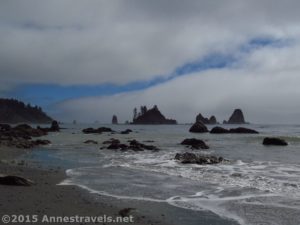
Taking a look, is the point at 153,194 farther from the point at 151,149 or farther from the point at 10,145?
the point at 10,145

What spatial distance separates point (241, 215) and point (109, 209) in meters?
4.31

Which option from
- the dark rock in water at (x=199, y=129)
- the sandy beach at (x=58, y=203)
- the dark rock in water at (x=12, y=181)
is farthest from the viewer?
the dark rock in water at (x=199, y=129)

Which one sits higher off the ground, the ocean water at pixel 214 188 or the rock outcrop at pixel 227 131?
the rock outcrop at pixel 227 131

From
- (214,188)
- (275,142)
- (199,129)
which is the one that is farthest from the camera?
(199,129)

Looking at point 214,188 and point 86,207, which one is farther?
point 214,188

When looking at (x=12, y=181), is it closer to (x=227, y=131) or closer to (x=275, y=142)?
(x=275, y=142)

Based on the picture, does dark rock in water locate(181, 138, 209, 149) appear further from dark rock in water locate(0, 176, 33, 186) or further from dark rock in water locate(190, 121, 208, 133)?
dark rock in water locate(190, 121, 208, 133)

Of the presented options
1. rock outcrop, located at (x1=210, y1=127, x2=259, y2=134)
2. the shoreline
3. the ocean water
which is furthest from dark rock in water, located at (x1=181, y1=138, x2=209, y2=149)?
rock outcrop, located at (x1=210, y1=127, x2=259, y2=134)

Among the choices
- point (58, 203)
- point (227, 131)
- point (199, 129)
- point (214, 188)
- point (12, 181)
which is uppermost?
point (199, 129)

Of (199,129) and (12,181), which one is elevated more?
(199,129)

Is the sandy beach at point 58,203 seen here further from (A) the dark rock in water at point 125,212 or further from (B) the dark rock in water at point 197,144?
(B) the dark rock in water at point 197,144

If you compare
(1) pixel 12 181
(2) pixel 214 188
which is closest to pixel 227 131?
(2) pixel 214 188

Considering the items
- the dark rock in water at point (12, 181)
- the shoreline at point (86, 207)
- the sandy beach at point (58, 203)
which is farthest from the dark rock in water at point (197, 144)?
the dark rock in water at point (12, 181)

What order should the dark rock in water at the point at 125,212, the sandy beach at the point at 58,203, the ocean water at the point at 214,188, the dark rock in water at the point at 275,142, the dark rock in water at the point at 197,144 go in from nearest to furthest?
the sandy beach at the point at 58,203 → the dark rock in water at the point at 125,212 → the ocean water at the point at 214,188 → the dark rock in water at the point at 197,144 → the dark rock in water at the point at 275,142
